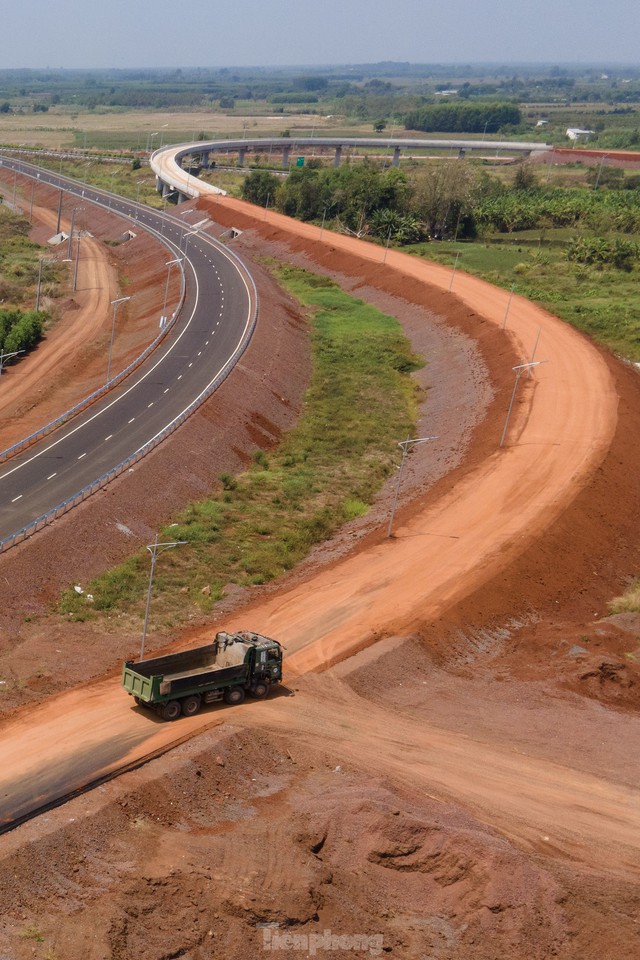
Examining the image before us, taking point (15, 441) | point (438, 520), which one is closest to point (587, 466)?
point (438, 520)

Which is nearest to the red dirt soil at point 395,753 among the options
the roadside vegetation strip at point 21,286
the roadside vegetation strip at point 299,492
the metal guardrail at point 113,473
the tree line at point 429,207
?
the metal guardrail at point 113,473

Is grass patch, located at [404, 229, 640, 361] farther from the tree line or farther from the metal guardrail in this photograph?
the metal guardrail

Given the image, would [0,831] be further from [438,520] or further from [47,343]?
[47,343]

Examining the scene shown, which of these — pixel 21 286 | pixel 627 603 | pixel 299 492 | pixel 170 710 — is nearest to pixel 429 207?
pixel 21 286

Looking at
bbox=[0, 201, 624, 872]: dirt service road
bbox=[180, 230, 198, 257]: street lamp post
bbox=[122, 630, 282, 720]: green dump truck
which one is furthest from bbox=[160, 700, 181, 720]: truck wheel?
bbox=[180, 230, 198, 257]: street lamp post

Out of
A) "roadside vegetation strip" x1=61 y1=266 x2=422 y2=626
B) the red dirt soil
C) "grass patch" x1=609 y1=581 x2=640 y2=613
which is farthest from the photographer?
"grass patch" x1=609 y1=581 x2=640 y2=613

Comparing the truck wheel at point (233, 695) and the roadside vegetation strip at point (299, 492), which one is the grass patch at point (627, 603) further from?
the truck wheel at point (233, 695)

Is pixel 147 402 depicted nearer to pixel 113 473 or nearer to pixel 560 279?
pixel 113 473
